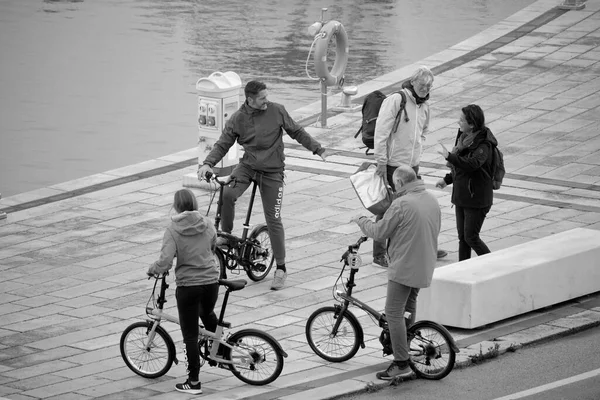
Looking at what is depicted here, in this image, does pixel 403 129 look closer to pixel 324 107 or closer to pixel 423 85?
pixel 423 85

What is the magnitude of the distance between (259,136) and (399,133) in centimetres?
134

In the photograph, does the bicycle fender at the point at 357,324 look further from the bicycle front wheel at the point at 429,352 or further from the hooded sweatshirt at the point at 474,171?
the hooded sweatshirt at the point at 474,171

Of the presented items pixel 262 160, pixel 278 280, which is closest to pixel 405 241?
pixel 278 280

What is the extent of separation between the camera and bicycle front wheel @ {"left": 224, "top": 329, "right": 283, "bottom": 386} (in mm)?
8719

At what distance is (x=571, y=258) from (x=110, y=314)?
4016 mm

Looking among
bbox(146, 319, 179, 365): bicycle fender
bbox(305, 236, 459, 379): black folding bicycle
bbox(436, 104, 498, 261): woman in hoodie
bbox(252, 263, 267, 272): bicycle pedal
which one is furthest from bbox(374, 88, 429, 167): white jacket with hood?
bbox(146, 319, 179, 365): bicycle fender

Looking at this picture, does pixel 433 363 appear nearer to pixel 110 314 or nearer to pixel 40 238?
pixel 110 314

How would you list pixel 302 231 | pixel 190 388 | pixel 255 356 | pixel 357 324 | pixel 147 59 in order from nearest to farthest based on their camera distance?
1. pixel 190 388
2. pixel 255 356
3. pixel 357 324
4. pixel 302 231
5. pixel 147 59

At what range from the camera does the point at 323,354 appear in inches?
366

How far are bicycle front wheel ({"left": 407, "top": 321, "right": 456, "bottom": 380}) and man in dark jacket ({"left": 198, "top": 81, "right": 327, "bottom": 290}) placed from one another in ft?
7.85

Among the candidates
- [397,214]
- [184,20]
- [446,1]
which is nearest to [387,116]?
[397,214]

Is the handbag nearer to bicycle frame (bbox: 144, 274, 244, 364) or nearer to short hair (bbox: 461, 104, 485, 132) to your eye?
short hair (bbox: 461, 104, 485, 132)

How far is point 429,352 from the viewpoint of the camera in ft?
29.0

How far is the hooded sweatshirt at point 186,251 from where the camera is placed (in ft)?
28.0
